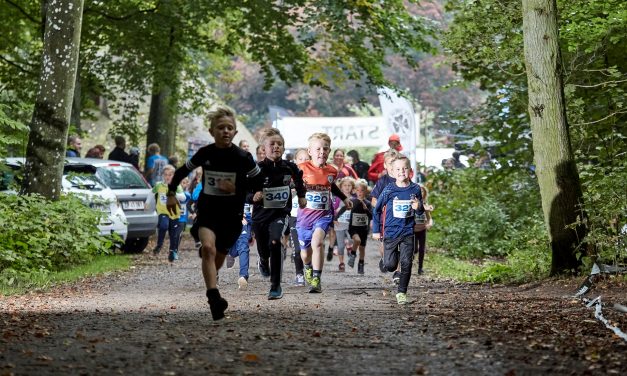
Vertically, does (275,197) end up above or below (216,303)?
above

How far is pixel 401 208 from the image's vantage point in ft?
44.9

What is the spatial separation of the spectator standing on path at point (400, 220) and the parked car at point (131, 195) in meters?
9.11

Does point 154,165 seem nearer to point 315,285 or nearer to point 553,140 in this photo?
point 315,285

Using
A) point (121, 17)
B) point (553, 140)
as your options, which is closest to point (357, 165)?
point (121, 17)

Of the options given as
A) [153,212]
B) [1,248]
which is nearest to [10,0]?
[153,212]

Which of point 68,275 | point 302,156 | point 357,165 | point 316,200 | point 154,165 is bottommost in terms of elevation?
point 68,275

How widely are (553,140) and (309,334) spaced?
6680 millimetres

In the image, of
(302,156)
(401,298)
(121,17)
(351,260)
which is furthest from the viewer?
(121,17)

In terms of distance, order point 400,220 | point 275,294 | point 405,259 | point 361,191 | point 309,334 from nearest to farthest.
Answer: point 309,334 → point 275,294 → point 405,259 → point 400,220 → point 361,191

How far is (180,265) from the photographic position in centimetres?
2020

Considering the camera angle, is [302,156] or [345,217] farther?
[345,217]

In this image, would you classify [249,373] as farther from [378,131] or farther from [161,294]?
[378,131]

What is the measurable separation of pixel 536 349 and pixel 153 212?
48.4ft

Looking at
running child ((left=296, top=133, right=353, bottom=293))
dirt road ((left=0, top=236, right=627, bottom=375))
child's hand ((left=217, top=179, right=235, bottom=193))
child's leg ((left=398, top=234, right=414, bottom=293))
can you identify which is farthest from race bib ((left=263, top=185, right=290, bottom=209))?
child's hand ((left=217, top=179, right=235, bottom=193))
